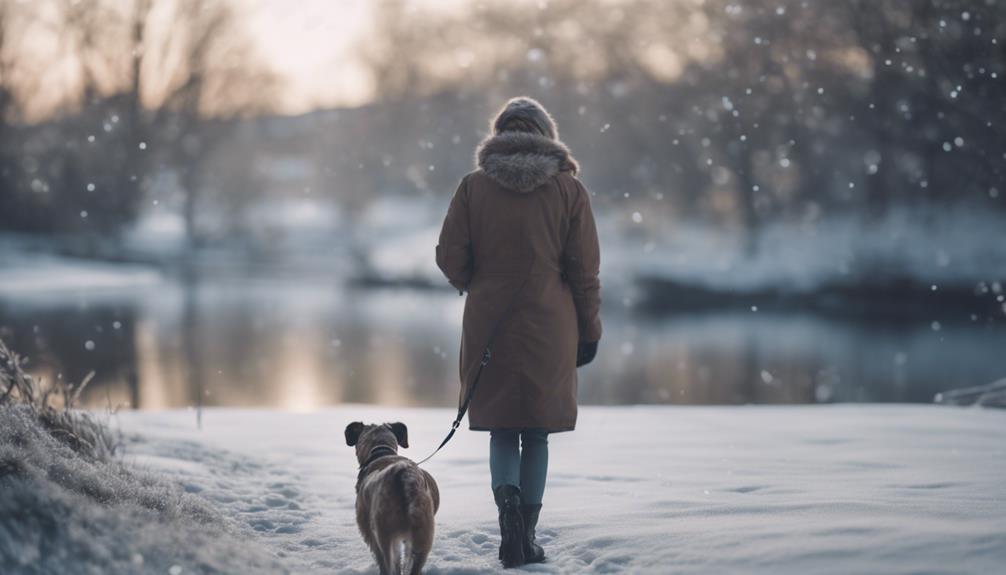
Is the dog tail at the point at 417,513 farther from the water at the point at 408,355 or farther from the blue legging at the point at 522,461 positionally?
the water at the point at 408,355

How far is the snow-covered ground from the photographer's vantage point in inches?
132

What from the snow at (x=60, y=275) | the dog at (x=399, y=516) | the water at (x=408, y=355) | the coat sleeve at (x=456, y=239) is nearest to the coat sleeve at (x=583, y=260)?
the coat sleeve at (x=456, y=239)

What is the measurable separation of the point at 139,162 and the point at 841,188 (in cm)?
2613

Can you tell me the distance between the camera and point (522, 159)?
361cm

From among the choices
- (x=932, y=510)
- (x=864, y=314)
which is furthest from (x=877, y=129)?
(x=932, y=510)

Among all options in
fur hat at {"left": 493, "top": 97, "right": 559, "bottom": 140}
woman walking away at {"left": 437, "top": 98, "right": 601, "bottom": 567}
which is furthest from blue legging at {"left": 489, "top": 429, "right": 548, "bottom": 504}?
fur hat at {"left": 493, "top": 97, "right": 559, "bottom": 140}

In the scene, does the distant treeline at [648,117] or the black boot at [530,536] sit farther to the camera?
the distant treeline at [648,117]

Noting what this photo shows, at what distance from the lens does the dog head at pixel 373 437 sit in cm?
387

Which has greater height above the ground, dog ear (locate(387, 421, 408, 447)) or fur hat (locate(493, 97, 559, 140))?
fur hat (locate(493, 97, 559, 140))

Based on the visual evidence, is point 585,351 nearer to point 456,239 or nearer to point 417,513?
point 456,239

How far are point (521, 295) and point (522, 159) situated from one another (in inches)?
20.9

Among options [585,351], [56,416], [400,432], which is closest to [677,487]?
[585,351]

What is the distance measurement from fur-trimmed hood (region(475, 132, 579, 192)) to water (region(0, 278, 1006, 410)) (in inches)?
223

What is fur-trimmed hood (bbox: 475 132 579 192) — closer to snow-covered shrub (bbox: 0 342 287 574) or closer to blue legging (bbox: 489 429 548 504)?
blue legging (bbox: 489 429 548 504)
